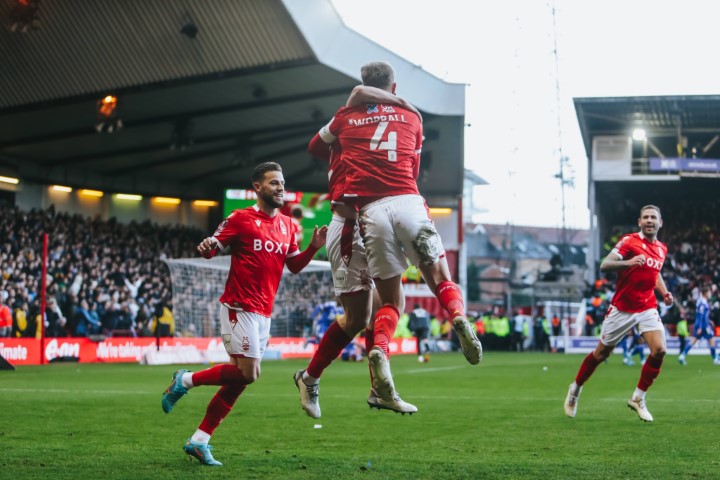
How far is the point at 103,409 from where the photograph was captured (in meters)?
12.8

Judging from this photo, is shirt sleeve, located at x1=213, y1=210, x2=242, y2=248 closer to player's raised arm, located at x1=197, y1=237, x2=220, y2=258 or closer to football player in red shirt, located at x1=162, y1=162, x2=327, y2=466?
football player in red shirt, located at x1=162, y1=162, x2=327, y2=466

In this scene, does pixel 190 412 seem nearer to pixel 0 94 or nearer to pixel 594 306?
pixel 0 94

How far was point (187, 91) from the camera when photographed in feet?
117

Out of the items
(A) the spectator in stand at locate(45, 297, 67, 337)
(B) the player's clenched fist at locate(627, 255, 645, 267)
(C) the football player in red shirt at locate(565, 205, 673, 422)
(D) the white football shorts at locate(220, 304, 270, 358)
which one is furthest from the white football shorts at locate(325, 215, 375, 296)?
(A) the spectator in stand at locate(45, 297, 67, 337)

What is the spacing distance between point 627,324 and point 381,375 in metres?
6.36

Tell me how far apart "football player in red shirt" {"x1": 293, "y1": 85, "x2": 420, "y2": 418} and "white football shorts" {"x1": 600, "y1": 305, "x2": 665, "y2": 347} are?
5.14 m

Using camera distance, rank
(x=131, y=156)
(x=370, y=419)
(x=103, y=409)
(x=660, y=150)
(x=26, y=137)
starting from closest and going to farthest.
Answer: (x=370, y=419) < (x=103, y=409) < (x=26, y=137) < (x=131, y=156) < (x=660, y=150)

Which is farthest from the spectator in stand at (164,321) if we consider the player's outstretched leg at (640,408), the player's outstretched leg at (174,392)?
the player's outstretched leg at (174,392)

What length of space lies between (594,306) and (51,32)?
80.7ft

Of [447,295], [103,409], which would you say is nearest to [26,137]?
[103,409]

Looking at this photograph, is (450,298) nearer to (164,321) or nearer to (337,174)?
(337,174)

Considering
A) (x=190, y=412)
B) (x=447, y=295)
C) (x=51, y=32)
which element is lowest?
(x=190, y=412)

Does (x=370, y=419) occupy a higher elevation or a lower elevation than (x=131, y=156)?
lower

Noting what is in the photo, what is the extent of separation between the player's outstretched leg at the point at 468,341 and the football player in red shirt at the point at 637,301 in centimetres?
561
